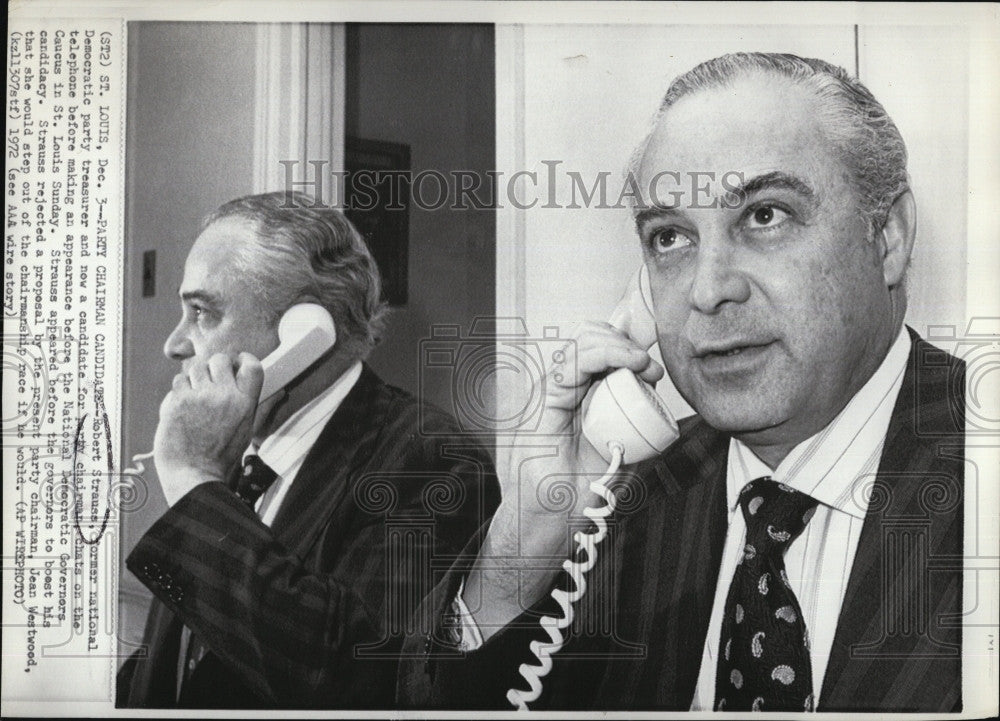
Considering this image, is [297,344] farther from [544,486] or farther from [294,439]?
[544,486]

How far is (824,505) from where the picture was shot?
5.26 feet

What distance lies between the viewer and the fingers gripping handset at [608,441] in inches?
63.3

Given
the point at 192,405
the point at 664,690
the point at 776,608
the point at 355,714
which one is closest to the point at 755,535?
the point at 776,608

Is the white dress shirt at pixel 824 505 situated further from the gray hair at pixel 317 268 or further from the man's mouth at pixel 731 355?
the gray hair at pixel 317 268

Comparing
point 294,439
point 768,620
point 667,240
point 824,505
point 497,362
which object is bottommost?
point 768,620

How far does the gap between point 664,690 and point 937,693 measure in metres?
0.50

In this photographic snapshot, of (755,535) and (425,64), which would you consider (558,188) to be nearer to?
(425,64)

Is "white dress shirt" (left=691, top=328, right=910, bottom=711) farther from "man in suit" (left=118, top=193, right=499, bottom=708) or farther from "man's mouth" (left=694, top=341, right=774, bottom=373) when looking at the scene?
"man in suit" (left=118, top=193, right=499, bottom=708)

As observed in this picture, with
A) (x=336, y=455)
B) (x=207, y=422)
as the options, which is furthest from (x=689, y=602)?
(x=207, y=422)

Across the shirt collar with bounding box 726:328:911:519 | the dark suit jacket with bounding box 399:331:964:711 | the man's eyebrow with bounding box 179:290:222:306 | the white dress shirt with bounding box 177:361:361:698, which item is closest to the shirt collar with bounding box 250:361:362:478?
the white dress shirt with bounding box 177:361:361:698

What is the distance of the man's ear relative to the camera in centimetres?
160

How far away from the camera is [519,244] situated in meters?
1.65

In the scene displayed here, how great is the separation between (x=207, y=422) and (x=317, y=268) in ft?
1.10

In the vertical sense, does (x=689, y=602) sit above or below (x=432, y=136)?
below
